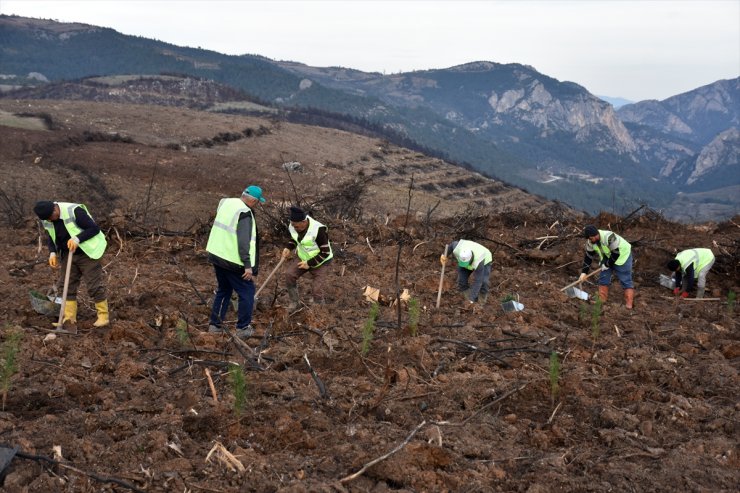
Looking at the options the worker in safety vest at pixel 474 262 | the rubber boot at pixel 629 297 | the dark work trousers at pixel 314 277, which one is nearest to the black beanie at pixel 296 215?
the dark work trousers at pixel 314 277

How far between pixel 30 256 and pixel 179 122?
41884 mm

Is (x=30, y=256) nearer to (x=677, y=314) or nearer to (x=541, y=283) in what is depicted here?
(x=541, y=283)

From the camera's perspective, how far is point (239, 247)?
5059 millimetres

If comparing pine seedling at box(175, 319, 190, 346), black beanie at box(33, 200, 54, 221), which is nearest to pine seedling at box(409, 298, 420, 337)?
pine seedling at box(175, 319, 190, 346)

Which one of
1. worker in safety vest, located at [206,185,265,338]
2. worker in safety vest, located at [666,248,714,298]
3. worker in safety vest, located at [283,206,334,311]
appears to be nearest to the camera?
worker in safety vest, located at [206,185,265,338]

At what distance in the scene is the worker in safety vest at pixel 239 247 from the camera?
506 centimetres

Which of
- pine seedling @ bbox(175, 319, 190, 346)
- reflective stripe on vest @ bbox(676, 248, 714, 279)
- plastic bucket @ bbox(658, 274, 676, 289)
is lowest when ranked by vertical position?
pine seedling @ bbox(175, 319, 190, 346)

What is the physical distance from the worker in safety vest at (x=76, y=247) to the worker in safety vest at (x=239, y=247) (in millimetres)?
1085

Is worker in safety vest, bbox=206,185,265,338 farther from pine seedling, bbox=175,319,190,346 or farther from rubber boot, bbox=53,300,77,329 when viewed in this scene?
rubber boot, bbox=53,300,77,329

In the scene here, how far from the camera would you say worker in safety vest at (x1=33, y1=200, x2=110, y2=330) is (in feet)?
16.9

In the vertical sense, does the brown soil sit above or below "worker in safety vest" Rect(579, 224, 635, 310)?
below

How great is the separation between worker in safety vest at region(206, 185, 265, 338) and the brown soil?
0.41 metres

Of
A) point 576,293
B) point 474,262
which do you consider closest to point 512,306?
point 474,262

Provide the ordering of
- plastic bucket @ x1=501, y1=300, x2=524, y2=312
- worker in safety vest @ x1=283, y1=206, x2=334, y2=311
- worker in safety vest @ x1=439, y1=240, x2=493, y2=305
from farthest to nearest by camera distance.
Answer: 1. worker in safety vest @ x1=439, y1=240, x2=493, y2=305
2. plastic bucket @ x1=501, y1=300, x2=524, y2=312
3. worker in safety vest @ x1=283, y1=206, x2=334, y2=311
